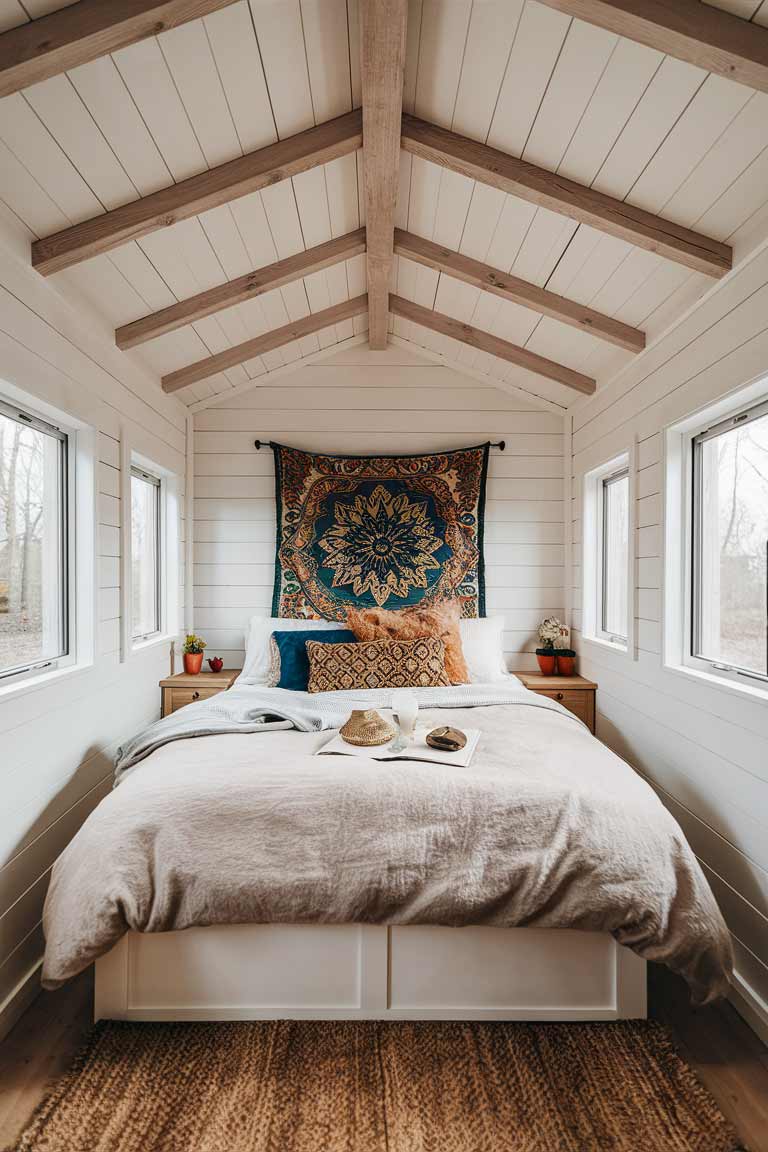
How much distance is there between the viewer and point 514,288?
2.96 m

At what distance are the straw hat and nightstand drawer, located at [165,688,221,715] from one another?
5.06 ft

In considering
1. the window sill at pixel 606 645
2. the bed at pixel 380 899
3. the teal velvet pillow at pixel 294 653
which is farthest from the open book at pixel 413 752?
the window sill at pixel 606 645

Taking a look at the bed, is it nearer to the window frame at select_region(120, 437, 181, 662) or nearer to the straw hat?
the straw hat

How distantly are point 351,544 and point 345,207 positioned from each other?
1921mm

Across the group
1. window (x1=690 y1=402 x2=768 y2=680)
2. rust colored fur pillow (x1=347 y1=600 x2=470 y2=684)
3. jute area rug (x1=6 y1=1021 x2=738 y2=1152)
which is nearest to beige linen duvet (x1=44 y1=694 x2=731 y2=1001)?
jute area rug (x1=6 y1=1021 x2=738 y2=1152)

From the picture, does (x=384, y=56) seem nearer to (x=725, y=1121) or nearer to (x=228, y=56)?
(x=228, y=56)

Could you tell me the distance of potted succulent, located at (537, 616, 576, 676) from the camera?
3.92 meters

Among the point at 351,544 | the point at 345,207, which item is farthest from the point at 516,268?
the point at 351,544

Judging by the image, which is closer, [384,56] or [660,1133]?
[660,1133]

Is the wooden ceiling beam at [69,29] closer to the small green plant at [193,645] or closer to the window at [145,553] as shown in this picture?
the window at [145,553]

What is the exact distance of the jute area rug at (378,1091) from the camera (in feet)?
5.02

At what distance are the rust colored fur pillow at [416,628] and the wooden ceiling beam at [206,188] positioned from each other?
6.91 feet

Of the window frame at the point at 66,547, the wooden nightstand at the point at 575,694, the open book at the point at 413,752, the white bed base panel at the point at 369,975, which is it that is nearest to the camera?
the white bed base panel at the point at 369,975

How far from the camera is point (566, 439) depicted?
418 centimetres
